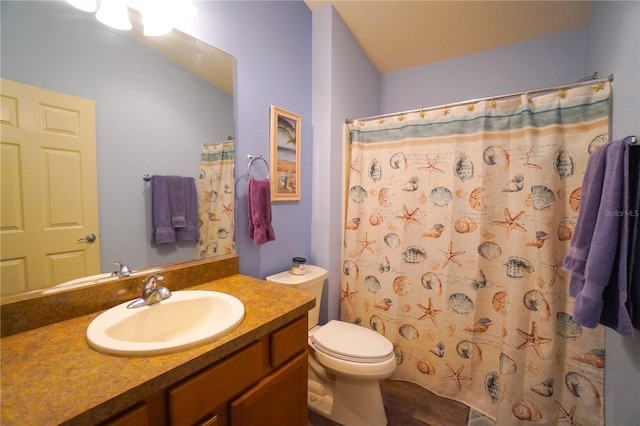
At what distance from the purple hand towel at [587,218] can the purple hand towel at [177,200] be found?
1666 millimetres

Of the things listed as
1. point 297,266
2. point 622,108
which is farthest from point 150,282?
point 622,108

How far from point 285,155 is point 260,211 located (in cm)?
44

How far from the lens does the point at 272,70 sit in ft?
5.14

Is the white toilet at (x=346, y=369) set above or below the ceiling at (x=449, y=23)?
below

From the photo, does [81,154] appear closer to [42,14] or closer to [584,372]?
[42,14]

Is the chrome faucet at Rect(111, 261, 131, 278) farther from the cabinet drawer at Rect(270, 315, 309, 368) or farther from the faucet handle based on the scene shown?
the cabinet drawer at Rect(270, 315, 309, 368)

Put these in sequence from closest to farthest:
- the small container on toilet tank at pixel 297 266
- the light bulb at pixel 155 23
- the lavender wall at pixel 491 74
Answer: the light bulb at pixel 155 23
the small container on toilet tank at pixel 297 266
the lavender wall at pixel 491 74

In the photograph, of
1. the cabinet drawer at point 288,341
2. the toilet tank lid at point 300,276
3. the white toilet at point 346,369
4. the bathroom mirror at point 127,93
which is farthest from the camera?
the toilet tank lid at point 300,276

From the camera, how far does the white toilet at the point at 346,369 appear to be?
1305mm

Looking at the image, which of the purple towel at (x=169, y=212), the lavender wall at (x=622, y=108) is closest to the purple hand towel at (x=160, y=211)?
the purple towel at (x=169, y=212)

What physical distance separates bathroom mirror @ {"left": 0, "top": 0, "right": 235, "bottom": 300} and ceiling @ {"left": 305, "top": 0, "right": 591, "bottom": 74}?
120 cm

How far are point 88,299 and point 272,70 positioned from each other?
57.0 inches

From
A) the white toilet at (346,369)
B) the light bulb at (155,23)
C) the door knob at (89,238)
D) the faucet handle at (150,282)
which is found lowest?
the white toilet at (346,369)

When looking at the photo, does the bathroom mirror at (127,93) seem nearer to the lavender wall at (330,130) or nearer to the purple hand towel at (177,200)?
the purple hand towel at (177,200)
